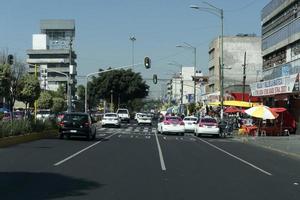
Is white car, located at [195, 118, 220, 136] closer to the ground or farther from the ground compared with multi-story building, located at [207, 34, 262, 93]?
closer to the ground

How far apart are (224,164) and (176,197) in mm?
9030

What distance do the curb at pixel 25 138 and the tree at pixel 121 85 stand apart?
76.1m

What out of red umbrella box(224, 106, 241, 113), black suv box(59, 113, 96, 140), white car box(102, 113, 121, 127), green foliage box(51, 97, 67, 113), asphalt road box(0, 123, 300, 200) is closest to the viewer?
asphalt road box(0, 123, 300, 200)

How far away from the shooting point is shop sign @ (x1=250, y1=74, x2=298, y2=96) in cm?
4600

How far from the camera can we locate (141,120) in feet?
251

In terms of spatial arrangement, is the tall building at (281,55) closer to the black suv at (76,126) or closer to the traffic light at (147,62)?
the traffic light at (147,62)

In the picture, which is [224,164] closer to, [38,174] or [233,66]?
[38,174]

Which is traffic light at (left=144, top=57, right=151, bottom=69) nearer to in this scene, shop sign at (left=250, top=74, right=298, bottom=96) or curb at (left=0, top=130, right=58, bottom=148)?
shop sign at (left=250, top=74, right=298, bottom=96)

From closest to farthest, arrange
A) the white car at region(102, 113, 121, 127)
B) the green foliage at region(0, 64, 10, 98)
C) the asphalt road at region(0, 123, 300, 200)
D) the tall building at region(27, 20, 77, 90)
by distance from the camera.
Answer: the asphalt road at region(0, 123, 300, 200) < the green foliage at region(0, 64, 10, 98) < the white car at region(102, 113, 121, 127) < the tall building at region(27, 20, 77, 90)

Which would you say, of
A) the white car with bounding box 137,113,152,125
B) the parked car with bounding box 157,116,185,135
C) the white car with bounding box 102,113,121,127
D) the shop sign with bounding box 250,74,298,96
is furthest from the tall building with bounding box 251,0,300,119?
the white car with bounding box 137,113,152,125

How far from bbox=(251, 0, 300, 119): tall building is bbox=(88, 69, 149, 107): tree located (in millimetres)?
41574

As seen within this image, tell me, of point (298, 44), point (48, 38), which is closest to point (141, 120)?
point (298, 44)

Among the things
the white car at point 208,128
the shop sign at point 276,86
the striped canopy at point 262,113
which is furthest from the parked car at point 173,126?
the shop sign at point 276,86

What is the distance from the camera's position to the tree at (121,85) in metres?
115
